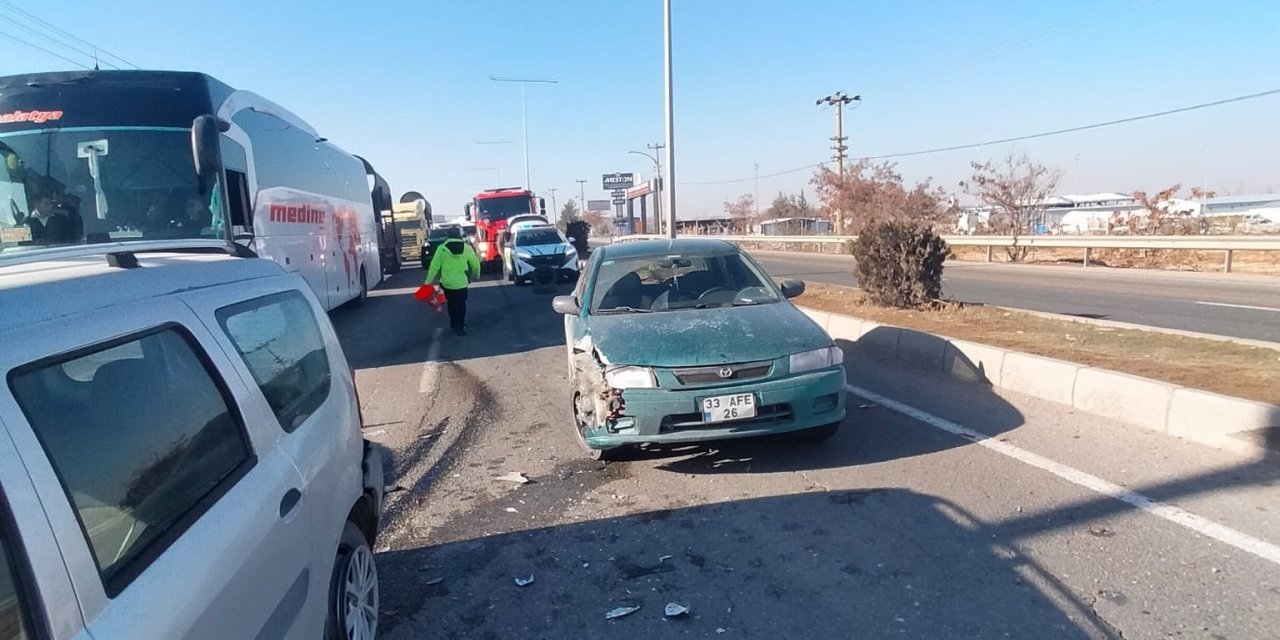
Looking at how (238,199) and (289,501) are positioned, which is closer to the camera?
(289,501)

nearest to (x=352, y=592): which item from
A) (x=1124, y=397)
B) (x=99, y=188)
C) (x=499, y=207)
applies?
(x=1124, y=397)

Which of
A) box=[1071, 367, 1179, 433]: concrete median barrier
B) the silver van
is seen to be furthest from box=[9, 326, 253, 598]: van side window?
box=[1071, 367, 1179, 433]: concrete median barrier

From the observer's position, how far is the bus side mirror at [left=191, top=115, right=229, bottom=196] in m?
8.94

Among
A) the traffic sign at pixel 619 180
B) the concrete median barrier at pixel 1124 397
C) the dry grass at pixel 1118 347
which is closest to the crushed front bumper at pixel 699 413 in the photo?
the concrete median barrier at pixel 1124 397

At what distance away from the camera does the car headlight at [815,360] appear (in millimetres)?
5289

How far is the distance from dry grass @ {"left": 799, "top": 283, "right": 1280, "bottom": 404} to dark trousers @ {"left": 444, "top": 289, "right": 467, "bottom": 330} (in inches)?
230

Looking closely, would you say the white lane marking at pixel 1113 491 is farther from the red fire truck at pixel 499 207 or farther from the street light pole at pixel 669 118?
the red fire truck at pixel 499 207

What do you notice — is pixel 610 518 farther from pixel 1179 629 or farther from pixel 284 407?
pixel 1179 629

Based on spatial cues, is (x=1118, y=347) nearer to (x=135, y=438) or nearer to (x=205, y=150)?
(x=135, y=438)

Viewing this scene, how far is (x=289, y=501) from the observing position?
2502 millimetres

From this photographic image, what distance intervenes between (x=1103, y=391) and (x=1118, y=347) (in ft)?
7.92

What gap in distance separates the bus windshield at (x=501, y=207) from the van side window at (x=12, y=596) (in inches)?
1293

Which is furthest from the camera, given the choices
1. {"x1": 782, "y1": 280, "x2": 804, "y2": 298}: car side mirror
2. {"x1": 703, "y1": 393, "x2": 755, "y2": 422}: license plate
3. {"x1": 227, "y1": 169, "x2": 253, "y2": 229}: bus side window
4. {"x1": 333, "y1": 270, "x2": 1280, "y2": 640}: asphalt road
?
{"x1": 227, "y1": 169, "x2": 253, "y2": 229}: bus side window

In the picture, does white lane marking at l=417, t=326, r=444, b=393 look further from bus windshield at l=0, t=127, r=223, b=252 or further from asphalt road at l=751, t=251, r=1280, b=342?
asphalt road at l=751, t=251, r=1280, b=342
